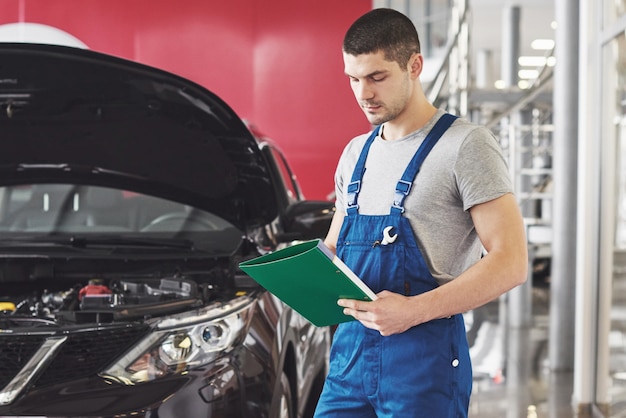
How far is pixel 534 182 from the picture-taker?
12852 millimetres

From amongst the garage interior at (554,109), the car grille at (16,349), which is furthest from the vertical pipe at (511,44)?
the car grille at (16,349)

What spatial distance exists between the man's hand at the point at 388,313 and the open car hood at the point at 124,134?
1.27 metres

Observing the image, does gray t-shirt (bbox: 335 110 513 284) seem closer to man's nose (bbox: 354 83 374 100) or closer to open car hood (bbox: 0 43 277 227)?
man's nose (bbox: 354 83 374 100)

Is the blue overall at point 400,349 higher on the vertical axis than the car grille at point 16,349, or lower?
higher

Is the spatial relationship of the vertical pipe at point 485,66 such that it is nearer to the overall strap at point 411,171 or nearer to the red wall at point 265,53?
the red wall at point 265,53

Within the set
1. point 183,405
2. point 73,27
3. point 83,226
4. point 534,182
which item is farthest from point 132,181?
point 534,182

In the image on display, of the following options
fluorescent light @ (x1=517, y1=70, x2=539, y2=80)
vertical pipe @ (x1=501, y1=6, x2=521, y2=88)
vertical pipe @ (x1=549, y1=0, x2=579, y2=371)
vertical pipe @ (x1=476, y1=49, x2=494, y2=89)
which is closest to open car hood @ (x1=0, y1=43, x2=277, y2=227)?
vertical pipe @ (x1=549, y1=0, x2=579, y2=371)

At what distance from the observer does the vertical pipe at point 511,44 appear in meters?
16.8

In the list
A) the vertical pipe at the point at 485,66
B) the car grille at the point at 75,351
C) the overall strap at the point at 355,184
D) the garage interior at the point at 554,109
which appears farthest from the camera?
the vertical pipe at the point at 485,66

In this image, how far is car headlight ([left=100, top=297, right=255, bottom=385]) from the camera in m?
2.50

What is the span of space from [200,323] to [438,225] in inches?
37.2

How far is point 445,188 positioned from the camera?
1.94 metres

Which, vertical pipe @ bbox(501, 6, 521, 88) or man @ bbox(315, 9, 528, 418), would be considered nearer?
man @ bbox(315, 9, 528, 418)

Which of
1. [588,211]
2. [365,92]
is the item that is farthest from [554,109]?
[365,92]
